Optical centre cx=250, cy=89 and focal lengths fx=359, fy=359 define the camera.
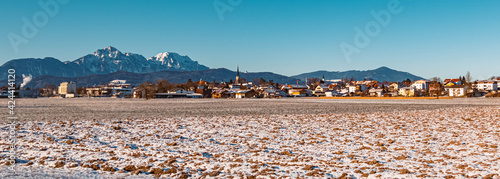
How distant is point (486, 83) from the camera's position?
16288 cm

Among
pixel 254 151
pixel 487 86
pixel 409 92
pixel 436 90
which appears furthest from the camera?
pixel 487 86

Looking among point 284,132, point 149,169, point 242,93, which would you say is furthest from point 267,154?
point 242,93

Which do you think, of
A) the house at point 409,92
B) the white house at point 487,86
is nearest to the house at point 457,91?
the house at point 409,92

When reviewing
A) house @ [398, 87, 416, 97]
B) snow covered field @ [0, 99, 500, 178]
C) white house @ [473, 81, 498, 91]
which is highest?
white house @ [473, 81, 498, 91]

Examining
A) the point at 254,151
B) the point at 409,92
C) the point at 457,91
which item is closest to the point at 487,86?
the point at 457,91

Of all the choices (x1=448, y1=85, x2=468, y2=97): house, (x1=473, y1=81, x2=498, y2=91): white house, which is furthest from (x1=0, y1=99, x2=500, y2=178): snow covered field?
(x1=473, y1=81, x2=498, y2=91): white house

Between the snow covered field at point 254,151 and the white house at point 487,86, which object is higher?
the white house at point 487,86

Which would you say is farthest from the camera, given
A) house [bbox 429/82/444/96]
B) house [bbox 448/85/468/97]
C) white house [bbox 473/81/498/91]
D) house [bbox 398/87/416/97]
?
white house [bbox 473/81/498/91]

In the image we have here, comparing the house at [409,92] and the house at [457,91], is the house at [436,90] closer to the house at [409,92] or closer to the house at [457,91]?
the house at [457,91]

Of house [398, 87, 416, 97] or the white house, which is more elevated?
the white house

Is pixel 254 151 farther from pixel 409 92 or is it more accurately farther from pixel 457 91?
pixel 409 92

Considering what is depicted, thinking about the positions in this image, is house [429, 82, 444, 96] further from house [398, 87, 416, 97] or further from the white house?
the white house

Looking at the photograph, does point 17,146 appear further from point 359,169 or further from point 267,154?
point 359,169

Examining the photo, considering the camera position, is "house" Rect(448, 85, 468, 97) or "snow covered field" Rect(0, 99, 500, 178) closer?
"snow covered field" Rect(0, 99, 500, 178)
